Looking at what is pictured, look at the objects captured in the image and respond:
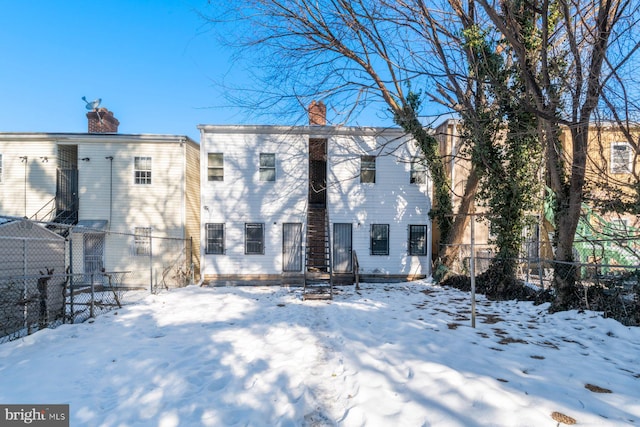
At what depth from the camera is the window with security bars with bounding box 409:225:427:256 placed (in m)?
12.9

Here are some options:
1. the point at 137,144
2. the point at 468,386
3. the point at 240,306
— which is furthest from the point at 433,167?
the point at 137,144

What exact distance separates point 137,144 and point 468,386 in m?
14.8

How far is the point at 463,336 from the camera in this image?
16.2 ft

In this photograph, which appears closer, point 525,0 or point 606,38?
point 606,38

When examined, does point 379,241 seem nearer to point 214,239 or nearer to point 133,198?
point 214,239

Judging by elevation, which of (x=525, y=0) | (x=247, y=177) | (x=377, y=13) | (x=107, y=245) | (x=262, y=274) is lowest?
(x=262, y=274)

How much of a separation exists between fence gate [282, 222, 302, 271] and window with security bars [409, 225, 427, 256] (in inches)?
183

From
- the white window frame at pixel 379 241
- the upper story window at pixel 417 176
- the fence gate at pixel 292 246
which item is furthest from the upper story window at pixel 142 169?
the upper story window at pixel 417 176

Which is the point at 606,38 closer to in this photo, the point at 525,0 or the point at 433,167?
the point at 525,0

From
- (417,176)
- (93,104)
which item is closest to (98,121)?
(93,104)

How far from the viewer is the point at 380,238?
12812 mm

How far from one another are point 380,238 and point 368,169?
2.92 m

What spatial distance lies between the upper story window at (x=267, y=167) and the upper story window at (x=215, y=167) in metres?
1.63
